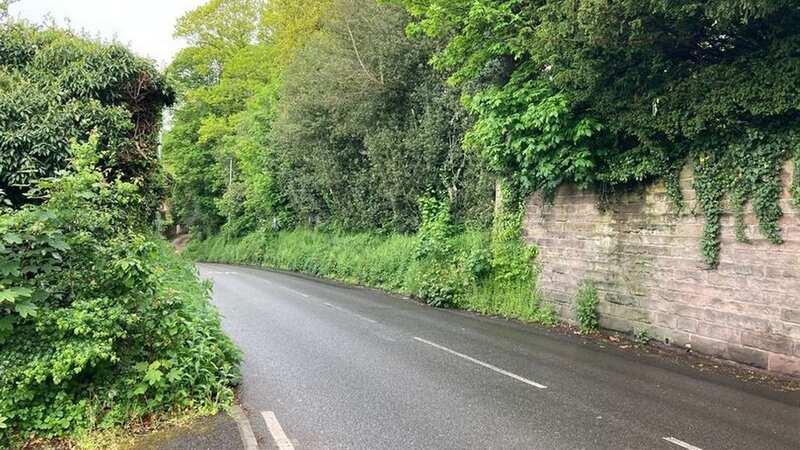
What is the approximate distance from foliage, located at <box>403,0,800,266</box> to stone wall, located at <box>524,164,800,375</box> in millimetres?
281

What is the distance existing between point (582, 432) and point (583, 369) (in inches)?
102

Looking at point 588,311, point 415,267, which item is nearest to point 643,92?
point 588,311

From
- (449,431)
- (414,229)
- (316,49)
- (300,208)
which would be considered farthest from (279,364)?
(300,208)

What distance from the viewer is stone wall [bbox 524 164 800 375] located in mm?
7699

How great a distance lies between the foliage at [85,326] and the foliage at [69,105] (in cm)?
204

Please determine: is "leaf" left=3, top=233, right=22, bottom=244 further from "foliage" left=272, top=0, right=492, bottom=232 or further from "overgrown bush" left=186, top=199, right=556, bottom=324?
"foliage" left=272, top=0, right=492, bottom=232

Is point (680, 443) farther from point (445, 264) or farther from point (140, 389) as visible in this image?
point (445, 264)

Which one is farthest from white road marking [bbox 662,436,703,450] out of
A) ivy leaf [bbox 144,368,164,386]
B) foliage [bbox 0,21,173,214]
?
foliage [bbox 0,21,173,214]

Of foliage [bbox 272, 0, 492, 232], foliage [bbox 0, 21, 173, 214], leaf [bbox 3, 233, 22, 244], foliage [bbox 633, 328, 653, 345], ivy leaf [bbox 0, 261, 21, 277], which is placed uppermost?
foliage [bbox 272, 0, 492, 232]

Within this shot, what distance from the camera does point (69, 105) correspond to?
7.97 m

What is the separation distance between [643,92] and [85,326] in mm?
9008

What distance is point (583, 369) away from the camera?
779 cm

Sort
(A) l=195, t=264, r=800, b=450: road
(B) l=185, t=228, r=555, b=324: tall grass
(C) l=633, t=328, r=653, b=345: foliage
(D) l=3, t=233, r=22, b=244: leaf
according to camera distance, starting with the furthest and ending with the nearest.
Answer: (B) l=185, t=228, r=555, b=324: tall grass
(C) l=633, t=328, r=653, b=345: foliage
(A) l=195, t=264, r=800, b=450: road
(D) l=3, t=233, r=22, b=244: leaf

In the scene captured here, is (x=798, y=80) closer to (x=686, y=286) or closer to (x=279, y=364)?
(x=686, y=286)
